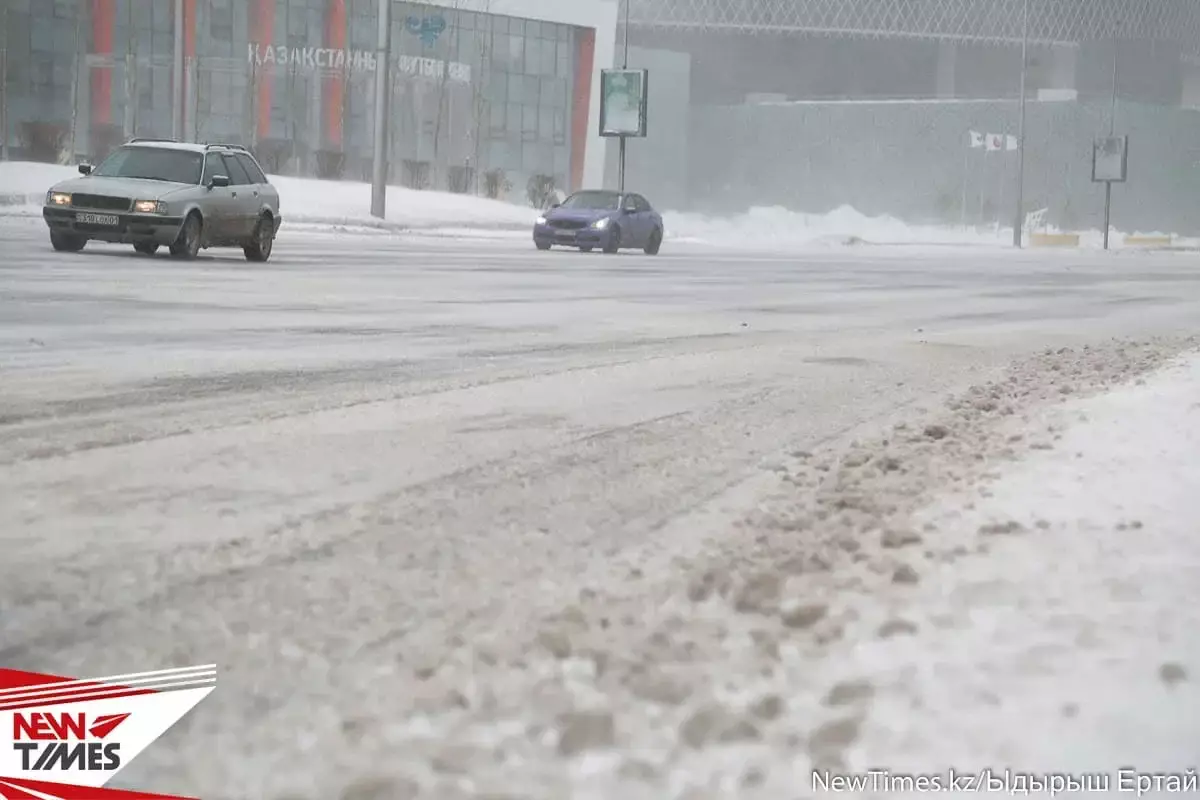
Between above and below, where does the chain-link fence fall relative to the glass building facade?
above

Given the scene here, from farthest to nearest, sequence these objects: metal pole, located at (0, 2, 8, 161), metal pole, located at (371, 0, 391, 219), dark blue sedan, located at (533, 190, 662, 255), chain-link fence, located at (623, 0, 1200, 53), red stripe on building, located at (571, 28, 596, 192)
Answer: chain-link fence, located at (623, 0, 1200, 53) → red stripe on building, located at (571, 28, 596, 192) → metal pole, located at (0, 2, 8, 161) → metal pole, located at (371, 0, 391, 219) → dark blue sedan, located at (533, 190, 662, 255)

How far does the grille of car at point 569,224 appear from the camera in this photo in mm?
34688

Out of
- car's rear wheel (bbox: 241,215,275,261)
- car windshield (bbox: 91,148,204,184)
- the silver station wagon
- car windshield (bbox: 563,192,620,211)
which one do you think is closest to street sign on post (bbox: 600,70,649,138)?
car windshield (bbox: 563,192,620,211)

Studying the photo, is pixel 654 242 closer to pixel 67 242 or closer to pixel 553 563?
pixel 67 242

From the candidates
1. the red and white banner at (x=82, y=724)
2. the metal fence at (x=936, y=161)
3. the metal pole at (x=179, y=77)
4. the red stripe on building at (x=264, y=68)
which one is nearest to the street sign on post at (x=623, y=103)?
the red stripe on building at (x=264, y=68)

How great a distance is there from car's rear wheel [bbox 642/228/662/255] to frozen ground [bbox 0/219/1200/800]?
2660 centimetres

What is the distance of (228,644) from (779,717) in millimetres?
1082

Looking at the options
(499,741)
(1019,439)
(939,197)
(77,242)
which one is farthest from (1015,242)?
(499,741)

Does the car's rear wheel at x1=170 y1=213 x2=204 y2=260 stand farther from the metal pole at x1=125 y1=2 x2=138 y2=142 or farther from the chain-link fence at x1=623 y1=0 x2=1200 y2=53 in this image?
the chain-link fence at x1=623 y1=0 x2=1200 y2=53

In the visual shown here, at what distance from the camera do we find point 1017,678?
2.96m

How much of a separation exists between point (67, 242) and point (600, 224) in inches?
608

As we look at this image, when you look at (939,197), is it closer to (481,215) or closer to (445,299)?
(481,215)

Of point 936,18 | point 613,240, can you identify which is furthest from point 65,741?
point 936,18

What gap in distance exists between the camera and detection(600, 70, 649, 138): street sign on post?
185ft
